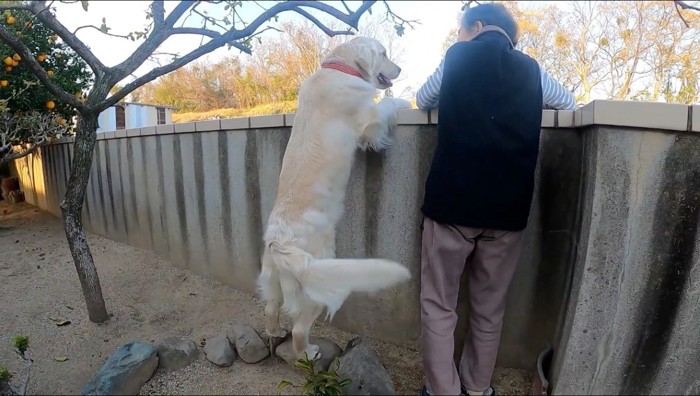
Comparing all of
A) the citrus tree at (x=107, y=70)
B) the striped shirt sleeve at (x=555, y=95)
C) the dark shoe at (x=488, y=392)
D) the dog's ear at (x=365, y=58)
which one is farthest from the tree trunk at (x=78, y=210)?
the striped shirt sleeve at (x=555, y=95)

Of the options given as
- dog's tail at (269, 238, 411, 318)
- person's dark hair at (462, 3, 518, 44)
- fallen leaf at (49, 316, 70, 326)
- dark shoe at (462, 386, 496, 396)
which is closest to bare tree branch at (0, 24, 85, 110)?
fallen leaf at (49, 316, 70, 326)

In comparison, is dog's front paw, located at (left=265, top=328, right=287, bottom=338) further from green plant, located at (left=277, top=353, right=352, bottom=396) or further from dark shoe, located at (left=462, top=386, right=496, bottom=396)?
dark shoe, located at (left=462, top=386, right=496, bottom=396)

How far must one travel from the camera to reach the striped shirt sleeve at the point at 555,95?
2053 millimetres

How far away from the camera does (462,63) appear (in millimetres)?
1817

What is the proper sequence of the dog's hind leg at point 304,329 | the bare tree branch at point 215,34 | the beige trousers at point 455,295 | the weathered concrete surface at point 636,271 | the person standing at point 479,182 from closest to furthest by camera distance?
1. the weathered concrete surface at point 636,271
2. the person standing at point 479,182
3. the beige trousers at point 455,295
4. the dog's hind leg at point 304,329
5. the bare tree branch at point 215,34

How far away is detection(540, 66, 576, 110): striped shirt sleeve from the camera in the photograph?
80.8 inches

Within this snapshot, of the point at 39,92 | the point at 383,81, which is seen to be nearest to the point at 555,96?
the point at 383,81

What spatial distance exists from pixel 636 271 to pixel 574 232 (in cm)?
34

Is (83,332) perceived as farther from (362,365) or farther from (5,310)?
(362,365)

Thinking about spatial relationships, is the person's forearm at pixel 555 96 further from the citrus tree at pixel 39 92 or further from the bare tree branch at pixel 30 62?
the citrus tree at pixel 39 92

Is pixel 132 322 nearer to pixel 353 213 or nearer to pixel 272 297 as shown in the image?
pixel 272 297

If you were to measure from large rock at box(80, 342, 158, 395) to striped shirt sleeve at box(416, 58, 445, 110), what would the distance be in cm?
200

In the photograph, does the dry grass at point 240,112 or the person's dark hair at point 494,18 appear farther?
the dry grass at point 240,112

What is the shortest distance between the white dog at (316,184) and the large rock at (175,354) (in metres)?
0.48
